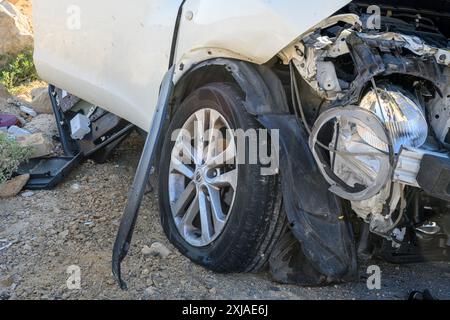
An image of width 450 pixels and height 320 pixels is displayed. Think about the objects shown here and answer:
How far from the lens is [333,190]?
2.86 metres

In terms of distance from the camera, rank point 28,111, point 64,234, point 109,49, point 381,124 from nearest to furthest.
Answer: point 381,124 < point 64,234 < point 109,49 < point 28,111

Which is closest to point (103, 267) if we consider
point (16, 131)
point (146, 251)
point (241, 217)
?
point (146, 251)

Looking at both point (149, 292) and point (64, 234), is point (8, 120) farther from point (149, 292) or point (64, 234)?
point (149, 292)

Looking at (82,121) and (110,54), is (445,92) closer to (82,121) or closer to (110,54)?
(110,54)

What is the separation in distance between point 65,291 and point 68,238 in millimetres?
674

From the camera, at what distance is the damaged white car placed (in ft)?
9.02

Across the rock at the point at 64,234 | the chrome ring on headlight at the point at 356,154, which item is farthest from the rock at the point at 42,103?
the chrome ring on headlight at the point at 356,154

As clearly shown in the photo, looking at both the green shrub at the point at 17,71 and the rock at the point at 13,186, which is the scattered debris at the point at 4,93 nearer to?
the green shrub at the point at 17,71

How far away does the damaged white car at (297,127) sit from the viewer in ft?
9.02

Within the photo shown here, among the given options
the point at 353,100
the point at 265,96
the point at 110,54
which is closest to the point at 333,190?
the point at 353,100

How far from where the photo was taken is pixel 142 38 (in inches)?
156

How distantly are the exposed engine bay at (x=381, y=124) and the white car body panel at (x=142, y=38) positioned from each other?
0.45 ft

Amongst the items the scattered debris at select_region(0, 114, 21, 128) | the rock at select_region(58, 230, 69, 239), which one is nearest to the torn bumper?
the rock at select_region(58, 230, 69, 239)

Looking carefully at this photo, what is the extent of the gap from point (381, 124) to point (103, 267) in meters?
1.73
